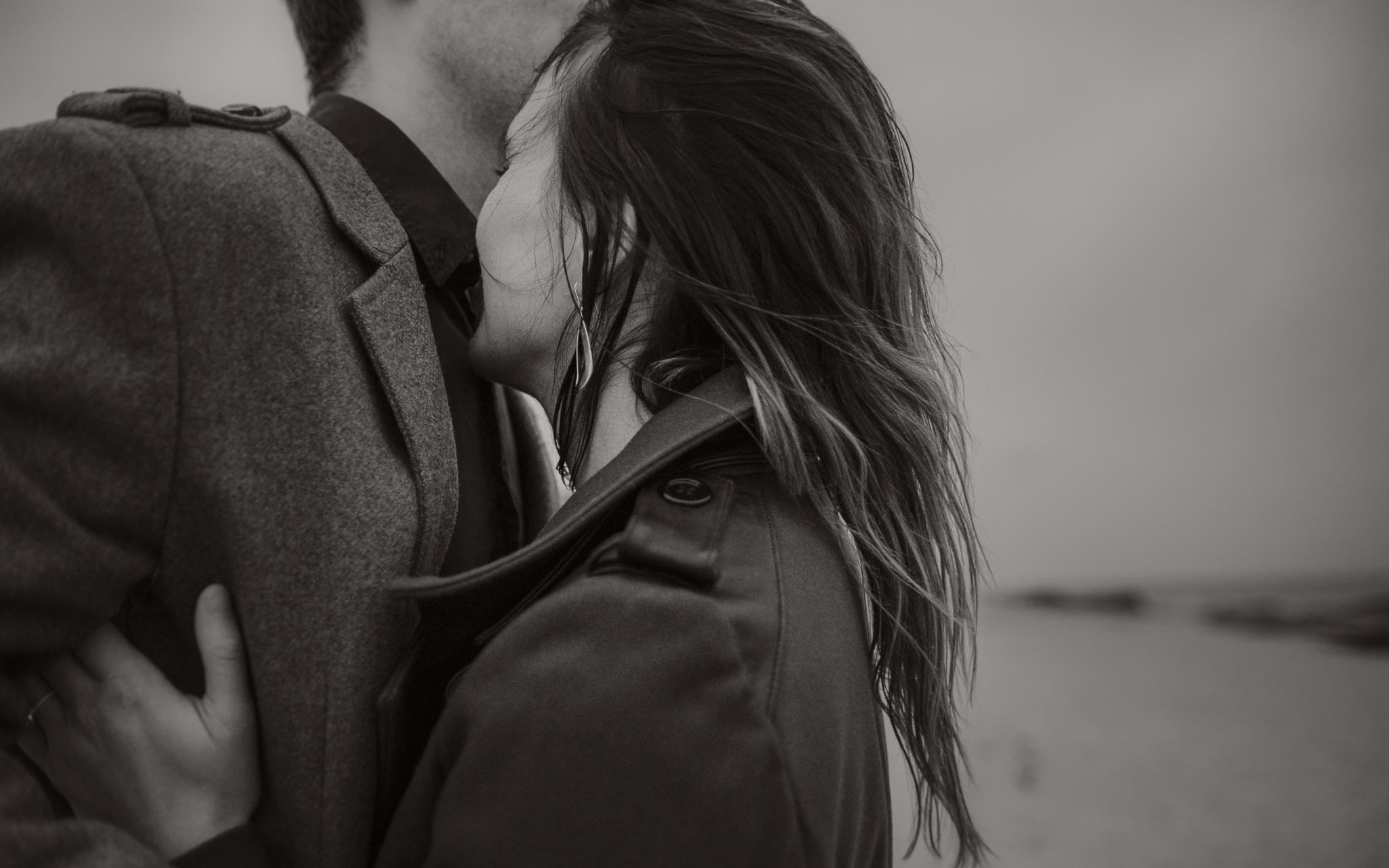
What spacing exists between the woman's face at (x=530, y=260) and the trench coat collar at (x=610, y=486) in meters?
0.28

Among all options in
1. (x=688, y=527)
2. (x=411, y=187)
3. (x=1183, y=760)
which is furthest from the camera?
(x=1183, y=760)

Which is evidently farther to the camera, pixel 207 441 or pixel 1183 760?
pixel 1183 760

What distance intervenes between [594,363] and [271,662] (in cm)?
52

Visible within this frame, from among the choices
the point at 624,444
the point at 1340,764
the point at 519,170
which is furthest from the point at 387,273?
the point at 1340,764

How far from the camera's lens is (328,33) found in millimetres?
1859

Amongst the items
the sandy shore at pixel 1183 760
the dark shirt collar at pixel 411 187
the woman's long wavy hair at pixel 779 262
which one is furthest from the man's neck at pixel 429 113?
the sandy shore at pixel 1183 760

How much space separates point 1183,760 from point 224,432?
20794 mm

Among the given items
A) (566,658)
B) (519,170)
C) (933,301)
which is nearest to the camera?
(566,658)

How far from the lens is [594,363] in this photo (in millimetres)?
1257

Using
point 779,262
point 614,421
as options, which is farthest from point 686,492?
point 779,262

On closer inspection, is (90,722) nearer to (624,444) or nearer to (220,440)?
(220,440)

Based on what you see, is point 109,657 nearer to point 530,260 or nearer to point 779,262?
point 530,260

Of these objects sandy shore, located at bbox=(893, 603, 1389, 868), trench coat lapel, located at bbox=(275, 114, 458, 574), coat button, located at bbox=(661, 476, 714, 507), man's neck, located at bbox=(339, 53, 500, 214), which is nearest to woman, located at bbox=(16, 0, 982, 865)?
coat button, located at bbox=(661, 476, 714, 507)

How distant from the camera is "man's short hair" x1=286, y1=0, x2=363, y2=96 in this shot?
184 cm
